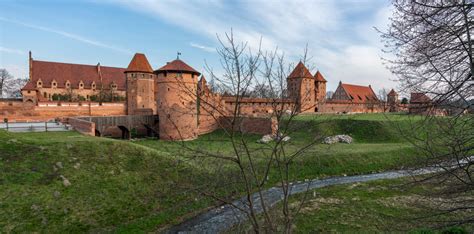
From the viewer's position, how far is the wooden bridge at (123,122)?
23.1 m

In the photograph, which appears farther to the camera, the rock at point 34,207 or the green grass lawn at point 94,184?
the rock at point 34,207

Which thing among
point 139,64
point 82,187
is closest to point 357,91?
point 139,64

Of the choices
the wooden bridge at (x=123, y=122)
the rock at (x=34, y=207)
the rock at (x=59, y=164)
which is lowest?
the rock at (x=34, y=207)

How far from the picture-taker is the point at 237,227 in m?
4.77

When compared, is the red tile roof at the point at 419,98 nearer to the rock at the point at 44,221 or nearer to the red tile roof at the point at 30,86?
the rock at the point at 44,221

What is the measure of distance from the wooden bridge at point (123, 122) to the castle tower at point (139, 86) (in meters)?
5.41

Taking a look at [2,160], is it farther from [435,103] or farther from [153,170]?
[435,103]

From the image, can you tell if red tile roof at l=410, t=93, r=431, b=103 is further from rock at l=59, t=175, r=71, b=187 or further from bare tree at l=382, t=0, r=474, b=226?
rock at l=59, t=175, r=71, b=187

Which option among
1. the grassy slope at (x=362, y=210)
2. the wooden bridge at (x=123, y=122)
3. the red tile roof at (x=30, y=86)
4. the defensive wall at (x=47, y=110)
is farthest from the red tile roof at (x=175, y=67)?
the red tile roof at (x=30, y=86)

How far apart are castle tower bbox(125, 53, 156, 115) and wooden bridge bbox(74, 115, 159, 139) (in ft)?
17.8

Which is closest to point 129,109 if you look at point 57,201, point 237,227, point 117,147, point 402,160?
point 117,147

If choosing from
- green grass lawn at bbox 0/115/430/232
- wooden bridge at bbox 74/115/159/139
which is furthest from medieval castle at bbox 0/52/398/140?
green grass lawn at bbox 0/115/430/232

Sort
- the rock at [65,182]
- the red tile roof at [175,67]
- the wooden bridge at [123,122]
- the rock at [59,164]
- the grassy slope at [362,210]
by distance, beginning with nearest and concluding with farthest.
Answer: the grassy slope at [362,210]
the rock at [65,182]
the rock at [59,164]
the wooden bridge at [123,122]
the red tile roof at [175,67]

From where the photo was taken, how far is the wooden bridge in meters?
23.1
